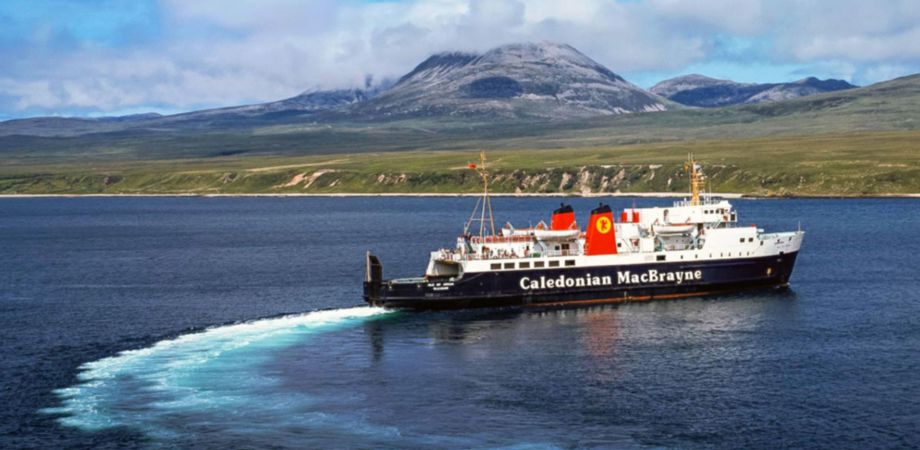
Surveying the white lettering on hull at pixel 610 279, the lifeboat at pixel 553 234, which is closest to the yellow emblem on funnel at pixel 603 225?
the lifeboat at pixel 553 234

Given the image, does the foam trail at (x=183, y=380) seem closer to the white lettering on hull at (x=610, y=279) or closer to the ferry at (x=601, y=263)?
the ferry at (x=601, y=263)

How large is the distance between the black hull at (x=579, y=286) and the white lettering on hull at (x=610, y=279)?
3 cm

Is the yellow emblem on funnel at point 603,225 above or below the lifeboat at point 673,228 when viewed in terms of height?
above

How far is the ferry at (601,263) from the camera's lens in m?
100

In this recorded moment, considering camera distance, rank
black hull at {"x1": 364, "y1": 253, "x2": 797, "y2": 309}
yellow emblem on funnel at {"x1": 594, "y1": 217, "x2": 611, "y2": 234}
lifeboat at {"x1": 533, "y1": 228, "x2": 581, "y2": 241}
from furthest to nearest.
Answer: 1. lifeboat at {"x1": 533, "y1": 228, "x2": 581, "y2": 241}
2. yellow emblem on funnel at {"x1": 594, "y1": 217, "x2": 611, "y2": 234}
3. black hull at {"x1": 364, "y1": 253, "x2": 797, "y2": 309}

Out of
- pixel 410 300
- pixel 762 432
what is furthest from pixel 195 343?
pixel 762 432

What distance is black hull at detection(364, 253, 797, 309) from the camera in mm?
99062

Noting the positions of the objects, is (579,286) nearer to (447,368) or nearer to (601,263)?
(601,263)

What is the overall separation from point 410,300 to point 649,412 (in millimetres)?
36829

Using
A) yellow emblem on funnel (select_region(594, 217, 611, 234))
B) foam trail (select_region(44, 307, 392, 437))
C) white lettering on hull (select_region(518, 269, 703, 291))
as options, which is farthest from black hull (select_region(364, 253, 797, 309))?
foam trail (select_region(44, 307, 392, 437))

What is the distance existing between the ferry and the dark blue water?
226cm

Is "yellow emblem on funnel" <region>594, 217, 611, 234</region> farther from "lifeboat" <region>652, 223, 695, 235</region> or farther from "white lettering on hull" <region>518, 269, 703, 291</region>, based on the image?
"lifeboat" <region>652, 223, 695, 235</region>

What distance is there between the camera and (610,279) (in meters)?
103

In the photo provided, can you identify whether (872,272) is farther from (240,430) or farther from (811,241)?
(240,430)
